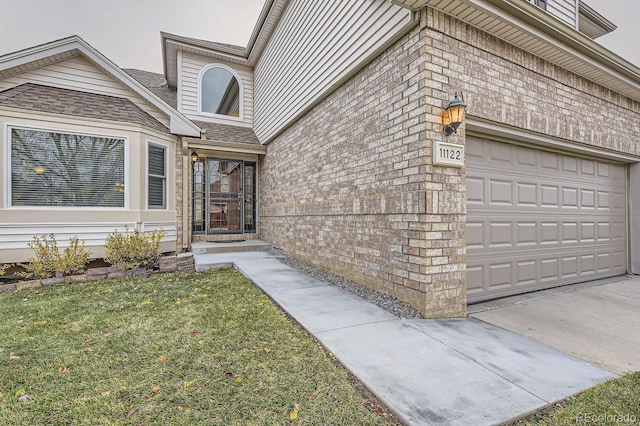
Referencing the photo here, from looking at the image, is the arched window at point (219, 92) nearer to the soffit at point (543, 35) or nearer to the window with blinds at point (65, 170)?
the window with blinds at point (65, 170)

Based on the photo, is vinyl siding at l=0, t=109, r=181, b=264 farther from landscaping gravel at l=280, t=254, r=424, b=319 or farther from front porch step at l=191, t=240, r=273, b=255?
landscaping gravel at l=280, t=254, r=424, b=319

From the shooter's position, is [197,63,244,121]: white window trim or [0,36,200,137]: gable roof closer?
[0,36,200,137]: gable roof

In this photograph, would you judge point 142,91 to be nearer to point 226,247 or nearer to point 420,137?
point 226,247

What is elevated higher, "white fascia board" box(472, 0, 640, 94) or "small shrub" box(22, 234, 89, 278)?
"white fascia board" box(472, 0, 640, 94)

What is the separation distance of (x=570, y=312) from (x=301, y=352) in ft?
11.6

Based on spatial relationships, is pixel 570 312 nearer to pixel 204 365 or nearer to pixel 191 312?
pixel 204 365

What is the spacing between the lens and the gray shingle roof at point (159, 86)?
941cm

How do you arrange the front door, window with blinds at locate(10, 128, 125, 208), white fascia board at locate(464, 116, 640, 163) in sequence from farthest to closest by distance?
1. the front door
2. window with blinds at locate(10, 128, 125, 208)
3. white fascia board at locate(464, 116, 640, 163)

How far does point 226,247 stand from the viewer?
7594mm

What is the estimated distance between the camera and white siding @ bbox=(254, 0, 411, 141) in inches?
159

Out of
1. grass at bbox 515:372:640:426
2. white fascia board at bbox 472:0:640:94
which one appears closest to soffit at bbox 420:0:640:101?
white fascia board at bbox 472:0:640:94

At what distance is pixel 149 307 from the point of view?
395 cm

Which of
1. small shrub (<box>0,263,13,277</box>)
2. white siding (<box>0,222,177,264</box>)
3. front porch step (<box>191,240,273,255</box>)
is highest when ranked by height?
white siding (<box>0,222,177,264</box>)

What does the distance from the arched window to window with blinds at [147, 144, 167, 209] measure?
7.53 feet
